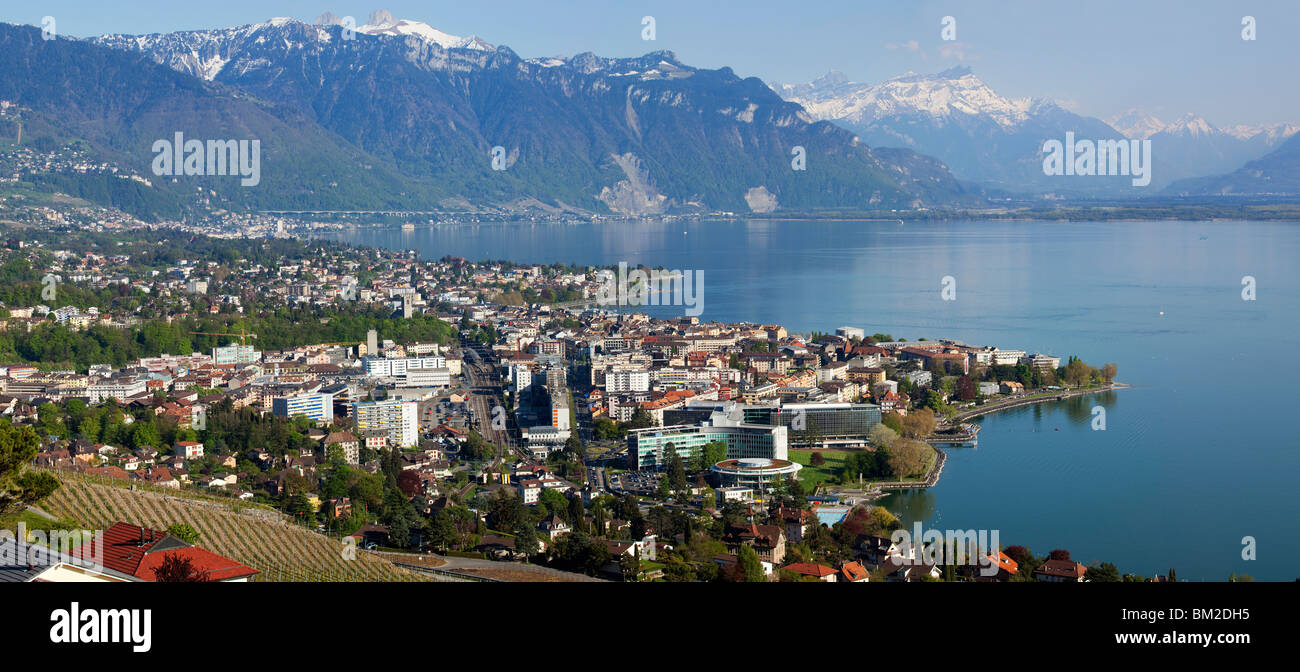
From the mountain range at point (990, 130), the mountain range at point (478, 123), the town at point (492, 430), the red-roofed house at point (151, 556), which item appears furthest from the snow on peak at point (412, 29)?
the red-roofed house at point (151, 556)

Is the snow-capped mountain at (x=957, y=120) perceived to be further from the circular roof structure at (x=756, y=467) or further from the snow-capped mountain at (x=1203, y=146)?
the circular roof structure at (x=756, y=467)

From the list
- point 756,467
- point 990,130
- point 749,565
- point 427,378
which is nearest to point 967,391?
point 756,467

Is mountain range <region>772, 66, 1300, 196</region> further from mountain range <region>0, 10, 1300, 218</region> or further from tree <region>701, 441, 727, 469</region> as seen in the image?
tree <region>701, 441, 727, 469</region>

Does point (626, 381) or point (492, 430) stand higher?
point (626, 381)

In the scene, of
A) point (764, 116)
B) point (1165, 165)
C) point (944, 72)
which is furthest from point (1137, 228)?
point (944, 72)

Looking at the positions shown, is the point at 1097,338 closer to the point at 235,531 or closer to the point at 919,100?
the point at 235,531

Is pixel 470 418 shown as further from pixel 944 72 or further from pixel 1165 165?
pixel 944 72
